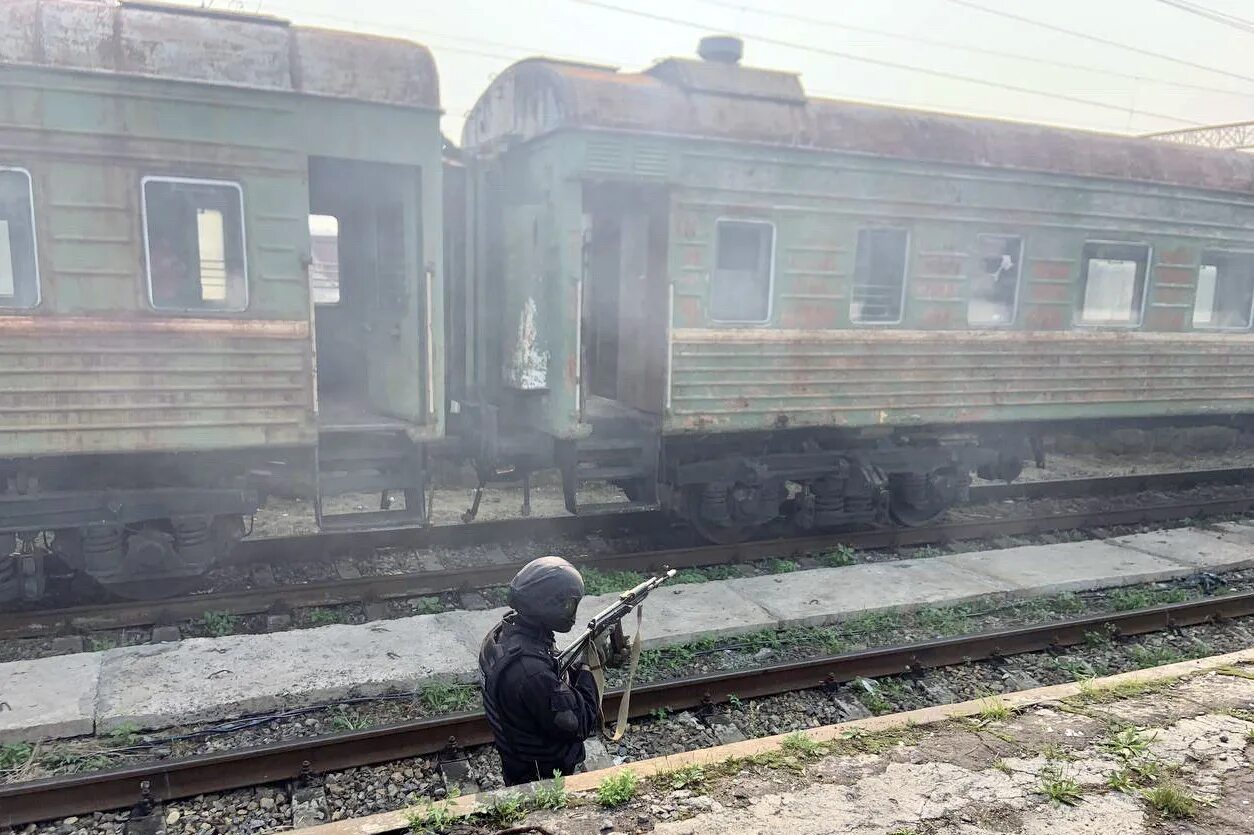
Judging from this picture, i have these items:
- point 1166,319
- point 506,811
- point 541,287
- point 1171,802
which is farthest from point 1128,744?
point 1166,319

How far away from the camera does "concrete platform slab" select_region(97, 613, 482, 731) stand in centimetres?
452

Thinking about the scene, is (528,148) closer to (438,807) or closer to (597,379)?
(597,379)

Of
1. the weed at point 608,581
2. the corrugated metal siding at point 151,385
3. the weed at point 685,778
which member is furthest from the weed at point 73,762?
the weed at point 608,581

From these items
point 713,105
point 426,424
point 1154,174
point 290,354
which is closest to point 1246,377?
point 1154,174

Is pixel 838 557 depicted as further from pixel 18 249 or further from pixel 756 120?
pixel 18 249

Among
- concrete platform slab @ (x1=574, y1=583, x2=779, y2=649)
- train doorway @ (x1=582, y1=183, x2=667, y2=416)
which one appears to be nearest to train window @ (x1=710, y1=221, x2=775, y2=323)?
train doorway @ (x1=582, y1=183, x2=667, y2=416)

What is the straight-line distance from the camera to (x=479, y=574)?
21.4 feet

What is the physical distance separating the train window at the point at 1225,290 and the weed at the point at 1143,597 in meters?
4.24

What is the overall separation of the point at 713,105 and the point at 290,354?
3.89m

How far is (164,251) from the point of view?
18.4 ft

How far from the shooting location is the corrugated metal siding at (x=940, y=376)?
23.6 feet

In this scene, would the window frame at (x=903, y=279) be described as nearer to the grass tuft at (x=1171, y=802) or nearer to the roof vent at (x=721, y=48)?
the roof vent at (x=721, y=48)

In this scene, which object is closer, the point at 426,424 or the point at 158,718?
the point at 158,718

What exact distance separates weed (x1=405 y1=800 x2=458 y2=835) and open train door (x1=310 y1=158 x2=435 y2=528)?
10.7ft
